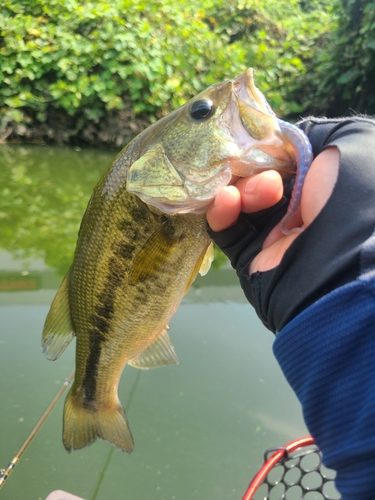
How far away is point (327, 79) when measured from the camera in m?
6.91

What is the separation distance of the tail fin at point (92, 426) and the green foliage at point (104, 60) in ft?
17.7

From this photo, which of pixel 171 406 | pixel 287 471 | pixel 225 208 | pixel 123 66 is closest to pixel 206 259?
pixel 225 208

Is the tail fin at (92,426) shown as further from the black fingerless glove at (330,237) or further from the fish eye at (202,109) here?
the fish eye at (202,109)

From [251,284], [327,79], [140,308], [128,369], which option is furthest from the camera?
[327,79]

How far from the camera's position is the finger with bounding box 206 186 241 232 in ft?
2.81

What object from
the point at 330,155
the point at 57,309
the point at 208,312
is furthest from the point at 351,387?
the point at 208,312

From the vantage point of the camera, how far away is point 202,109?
0.94m

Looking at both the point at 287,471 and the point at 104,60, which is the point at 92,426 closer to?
the point at 287,471

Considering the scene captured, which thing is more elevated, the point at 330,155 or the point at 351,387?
the point at 330,155

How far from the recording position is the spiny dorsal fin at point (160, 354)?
1.29 metres

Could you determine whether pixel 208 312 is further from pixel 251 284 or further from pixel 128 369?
pixel 251 284

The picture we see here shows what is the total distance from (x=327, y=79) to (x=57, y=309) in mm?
7125

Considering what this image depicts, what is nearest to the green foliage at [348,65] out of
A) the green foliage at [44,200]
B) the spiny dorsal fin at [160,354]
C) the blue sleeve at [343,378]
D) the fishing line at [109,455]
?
the green foliage at [44,200]

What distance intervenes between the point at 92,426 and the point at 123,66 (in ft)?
19.5
